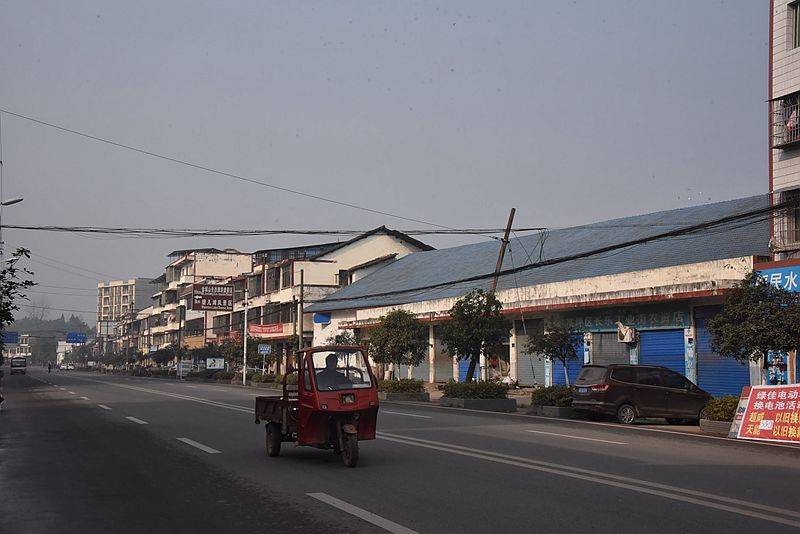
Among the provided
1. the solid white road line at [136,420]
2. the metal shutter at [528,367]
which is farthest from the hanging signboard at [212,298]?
the solid white road line at [136,420]

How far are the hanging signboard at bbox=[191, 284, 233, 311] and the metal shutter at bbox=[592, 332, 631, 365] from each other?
5170 centimetres

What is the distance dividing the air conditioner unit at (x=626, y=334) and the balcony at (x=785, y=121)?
10529mm

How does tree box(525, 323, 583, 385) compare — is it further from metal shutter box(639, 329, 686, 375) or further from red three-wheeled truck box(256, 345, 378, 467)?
red three-wheeled truck box(256, 345, 378, 467)

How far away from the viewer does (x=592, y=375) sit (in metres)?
24.5

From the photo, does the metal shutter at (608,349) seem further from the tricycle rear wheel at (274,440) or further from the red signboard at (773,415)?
the tricycle rear wheel at (274,440)

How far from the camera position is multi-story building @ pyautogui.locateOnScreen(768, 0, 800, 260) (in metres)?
25.6

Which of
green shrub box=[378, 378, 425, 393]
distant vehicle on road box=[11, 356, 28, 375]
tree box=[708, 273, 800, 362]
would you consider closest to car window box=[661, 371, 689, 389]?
tree box=[708, 273, 800, 362]

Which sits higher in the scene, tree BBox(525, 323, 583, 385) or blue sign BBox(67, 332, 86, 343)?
blue sign BBox(67, 332, 86, 343)

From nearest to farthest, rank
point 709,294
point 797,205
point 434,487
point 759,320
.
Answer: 1. point 434,487
2. point 759,320
3. point 797,205
4. point 709,294

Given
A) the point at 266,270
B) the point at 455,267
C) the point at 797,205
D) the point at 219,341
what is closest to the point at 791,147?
the point at 797,205

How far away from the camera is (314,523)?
8.09 m

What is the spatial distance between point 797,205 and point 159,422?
19660mm

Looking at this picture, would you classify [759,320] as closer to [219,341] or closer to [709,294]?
[709,294]

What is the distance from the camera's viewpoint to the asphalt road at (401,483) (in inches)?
323
